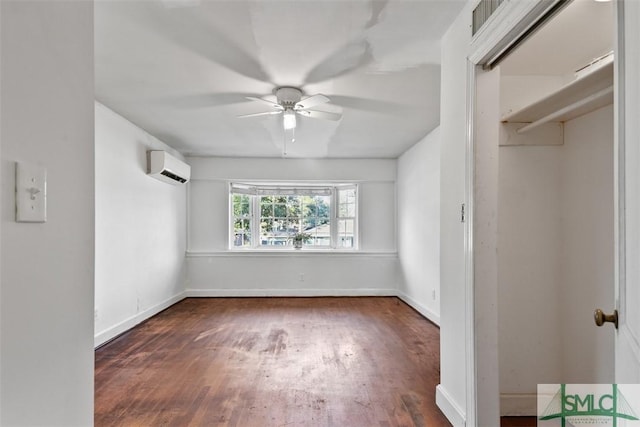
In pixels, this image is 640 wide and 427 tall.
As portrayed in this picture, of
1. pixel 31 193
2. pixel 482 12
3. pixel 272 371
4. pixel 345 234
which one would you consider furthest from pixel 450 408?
pixel 345 234

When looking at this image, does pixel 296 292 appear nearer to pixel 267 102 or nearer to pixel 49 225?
pixel 267 102

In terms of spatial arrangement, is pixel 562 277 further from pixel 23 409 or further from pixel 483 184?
pixel 23 409

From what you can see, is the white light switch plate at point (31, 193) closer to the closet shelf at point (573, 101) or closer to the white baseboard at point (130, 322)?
the closet shelf at point (573, 101)

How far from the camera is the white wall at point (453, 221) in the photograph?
194cm

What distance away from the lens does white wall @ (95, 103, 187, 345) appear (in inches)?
137

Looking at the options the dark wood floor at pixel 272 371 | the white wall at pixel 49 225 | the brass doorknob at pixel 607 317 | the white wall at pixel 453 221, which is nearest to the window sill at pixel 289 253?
the dark wood floor at pixel 272 371

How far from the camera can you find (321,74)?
Answer: 2.71 m

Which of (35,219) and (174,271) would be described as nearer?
(35,219)

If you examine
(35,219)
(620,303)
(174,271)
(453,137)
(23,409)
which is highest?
(453,137)

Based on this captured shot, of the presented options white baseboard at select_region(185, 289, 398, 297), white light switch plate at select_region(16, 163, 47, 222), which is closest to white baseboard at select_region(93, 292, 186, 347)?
white baseboard at select_region(185, 289, 398, 297)

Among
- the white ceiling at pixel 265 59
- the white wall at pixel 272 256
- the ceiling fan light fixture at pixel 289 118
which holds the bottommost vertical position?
the white wall at pixel 272 256

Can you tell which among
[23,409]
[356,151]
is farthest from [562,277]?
[356,151]

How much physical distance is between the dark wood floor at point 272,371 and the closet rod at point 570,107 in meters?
1.78

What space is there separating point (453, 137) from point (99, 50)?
2.30 metres
